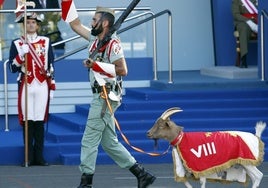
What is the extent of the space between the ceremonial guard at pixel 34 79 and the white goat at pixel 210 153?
3.73m

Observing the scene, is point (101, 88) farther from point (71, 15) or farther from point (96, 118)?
point (71, 15)

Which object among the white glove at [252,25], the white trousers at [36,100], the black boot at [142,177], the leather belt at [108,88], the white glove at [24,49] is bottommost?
the black boot at [142,177]

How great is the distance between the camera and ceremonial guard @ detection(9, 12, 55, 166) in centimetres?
1548

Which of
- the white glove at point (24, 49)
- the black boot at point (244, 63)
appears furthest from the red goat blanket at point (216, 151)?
the black boot at point (244, 63)

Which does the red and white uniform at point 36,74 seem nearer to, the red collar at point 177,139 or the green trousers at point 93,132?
the green trousers at point 93,132

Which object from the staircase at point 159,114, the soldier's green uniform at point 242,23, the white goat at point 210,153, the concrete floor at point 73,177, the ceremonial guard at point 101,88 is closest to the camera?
the white goat at point 210,153

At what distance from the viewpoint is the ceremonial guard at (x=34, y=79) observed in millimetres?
15477

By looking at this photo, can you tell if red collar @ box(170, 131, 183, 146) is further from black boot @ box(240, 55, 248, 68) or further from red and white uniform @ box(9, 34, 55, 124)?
black boot @ box(240, 55, 248, 68)

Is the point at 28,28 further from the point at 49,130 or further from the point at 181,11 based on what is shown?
the point at 181,11

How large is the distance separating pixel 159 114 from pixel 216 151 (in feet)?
16.6

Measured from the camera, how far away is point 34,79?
15617 mm

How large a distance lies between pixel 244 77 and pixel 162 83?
1745 millimetres

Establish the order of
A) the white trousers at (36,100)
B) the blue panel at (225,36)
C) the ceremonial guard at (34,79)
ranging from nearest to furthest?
the ceremonial guard at (34,79) < the white trousers at (36,100) < the blue panel at (225,36)

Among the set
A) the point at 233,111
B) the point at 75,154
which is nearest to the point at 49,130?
the point at 75,154
